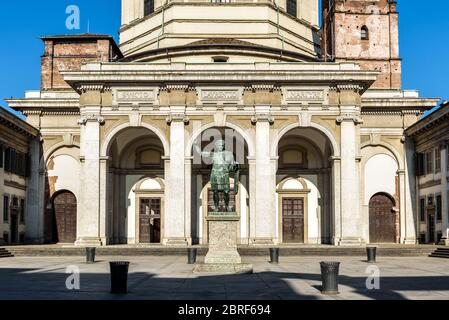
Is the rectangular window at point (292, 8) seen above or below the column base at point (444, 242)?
above

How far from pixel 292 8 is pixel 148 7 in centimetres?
1113

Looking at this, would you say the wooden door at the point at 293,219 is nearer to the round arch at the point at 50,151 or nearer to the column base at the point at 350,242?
the column base at the point at 350,242

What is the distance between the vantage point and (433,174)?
4250 centimetres

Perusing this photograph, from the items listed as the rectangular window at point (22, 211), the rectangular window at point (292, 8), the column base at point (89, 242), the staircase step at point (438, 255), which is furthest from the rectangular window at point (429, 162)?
the rectangular window at point (22, 211)

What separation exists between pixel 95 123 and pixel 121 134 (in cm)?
278

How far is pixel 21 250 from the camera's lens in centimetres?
3494

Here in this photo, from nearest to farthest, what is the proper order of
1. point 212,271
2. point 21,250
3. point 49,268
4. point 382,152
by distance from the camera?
point 212,271 < point 49,268 < point 21,250 < point 382,152

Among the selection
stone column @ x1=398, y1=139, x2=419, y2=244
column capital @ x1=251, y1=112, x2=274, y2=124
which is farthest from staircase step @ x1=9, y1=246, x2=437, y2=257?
stone column @ x1=398, y1=139, x2=419, y2=244

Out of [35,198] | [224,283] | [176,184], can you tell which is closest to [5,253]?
[176,184]

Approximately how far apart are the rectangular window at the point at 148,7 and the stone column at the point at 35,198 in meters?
13.5

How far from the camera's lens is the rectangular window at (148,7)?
51.4 m

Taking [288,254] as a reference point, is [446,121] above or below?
above
